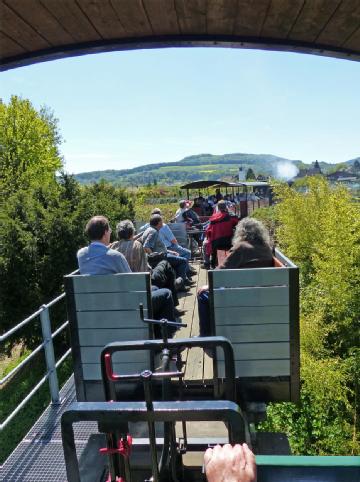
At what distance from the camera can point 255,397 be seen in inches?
110

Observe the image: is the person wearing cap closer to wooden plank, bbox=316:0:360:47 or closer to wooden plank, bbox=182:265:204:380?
wooden plank, bbox=182:265:204:380

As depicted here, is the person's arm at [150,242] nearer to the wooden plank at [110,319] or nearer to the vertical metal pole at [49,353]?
the vertical metal pole at [49,353]

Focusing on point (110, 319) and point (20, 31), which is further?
point (110, 319)

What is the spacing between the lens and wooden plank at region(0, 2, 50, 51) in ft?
5.37

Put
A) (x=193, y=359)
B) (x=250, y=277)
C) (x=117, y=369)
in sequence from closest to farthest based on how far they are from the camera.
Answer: (x=250, y=277) → (x=117, y=369) → (x=193, y=359)

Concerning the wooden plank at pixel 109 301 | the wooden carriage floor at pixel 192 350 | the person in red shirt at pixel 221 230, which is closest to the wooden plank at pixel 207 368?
the wooden carriage floor at pixel 192 350

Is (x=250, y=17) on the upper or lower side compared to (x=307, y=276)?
upper

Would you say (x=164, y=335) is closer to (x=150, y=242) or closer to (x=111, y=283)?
(x=111, y=283)

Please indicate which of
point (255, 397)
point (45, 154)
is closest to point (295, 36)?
point (255, 397)

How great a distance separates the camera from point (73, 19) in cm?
175

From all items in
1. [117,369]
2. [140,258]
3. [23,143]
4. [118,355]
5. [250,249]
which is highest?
[23,143]

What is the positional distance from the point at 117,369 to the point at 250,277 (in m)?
1.09

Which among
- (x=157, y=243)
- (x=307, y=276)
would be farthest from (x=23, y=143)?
(x=157, y=243)

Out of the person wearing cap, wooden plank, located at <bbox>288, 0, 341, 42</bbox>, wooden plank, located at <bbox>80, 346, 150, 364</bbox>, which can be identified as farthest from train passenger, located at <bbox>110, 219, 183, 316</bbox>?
the person wearing cap
